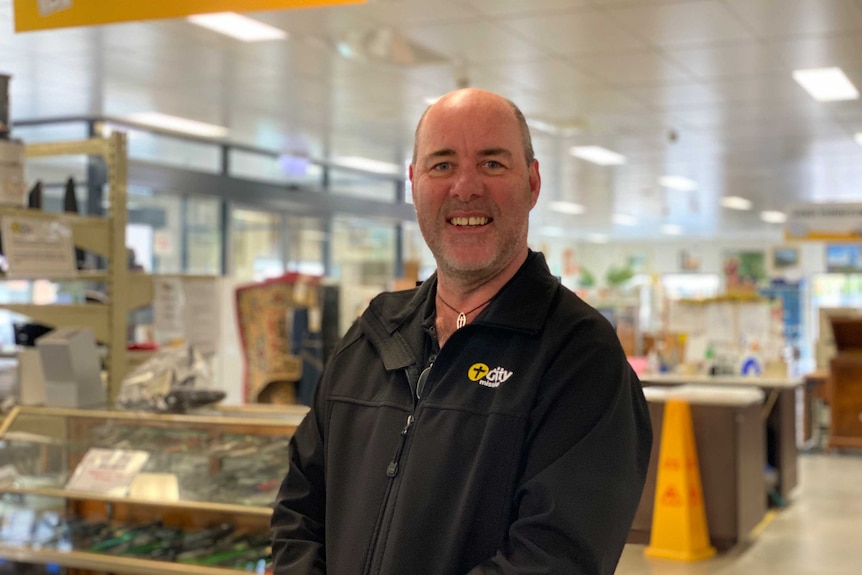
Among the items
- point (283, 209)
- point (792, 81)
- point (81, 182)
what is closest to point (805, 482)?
point (792, 81)

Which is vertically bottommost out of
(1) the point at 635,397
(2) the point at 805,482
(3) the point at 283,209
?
(2) the point at 805,482

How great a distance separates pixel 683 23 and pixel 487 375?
4.91m

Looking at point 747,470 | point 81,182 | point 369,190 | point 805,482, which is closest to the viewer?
point 747,470

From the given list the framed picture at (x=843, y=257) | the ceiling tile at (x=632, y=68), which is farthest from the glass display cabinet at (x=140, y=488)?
the framed picture at (x=843, y=257)

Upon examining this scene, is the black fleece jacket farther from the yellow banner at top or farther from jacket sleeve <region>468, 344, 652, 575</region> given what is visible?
the yellow banner at top

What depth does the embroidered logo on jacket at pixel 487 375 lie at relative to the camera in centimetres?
155

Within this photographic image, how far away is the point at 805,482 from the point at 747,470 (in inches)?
93.9

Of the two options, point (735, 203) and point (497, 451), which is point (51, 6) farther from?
point (735, 203)

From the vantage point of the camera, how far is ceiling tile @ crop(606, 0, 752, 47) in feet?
18.5

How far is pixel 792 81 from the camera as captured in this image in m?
7.50

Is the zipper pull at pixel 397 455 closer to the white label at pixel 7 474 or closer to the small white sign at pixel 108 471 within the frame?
Result: the small white sign at pixel 108 471

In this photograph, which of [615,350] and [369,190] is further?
[369,190]

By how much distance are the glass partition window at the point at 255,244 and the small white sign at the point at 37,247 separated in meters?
7.45

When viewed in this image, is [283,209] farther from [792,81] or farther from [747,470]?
[747,470]
